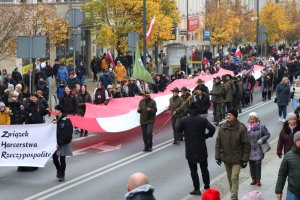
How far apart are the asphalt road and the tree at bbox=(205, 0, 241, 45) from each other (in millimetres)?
39640

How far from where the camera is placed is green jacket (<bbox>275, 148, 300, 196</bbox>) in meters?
11.3

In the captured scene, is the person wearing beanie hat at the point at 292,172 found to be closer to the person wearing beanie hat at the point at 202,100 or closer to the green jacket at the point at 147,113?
the green jacket at the point at 147,113

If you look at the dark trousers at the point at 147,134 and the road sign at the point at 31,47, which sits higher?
the road sign at the point at 31,47

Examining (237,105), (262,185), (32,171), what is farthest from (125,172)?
(237,105)

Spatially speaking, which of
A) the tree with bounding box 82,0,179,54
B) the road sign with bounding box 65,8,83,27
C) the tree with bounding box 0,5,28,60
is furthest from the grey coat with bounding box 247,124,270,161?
the tree with bounding box 82,0,179,54

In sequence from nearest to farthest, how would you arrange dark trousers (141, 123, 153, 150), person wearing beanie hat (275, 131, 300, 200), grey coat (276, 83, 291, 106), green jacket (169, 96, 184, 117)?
person wearing beanie hat (275, 131, 300, 200) < dark trousers (141, 123, 153, 150) < green jacket (169, 96, 184, 117) < grey coat (276, 83, 291, 106)

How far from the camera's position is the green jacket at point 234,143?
14055 millimetres

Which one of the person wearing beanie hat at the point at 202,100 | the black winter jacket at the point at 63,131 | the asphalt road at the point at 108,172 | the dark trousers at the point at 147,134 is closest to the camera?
the asphalt road at the point at 108,172

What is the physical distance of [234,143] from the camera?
1409 cm

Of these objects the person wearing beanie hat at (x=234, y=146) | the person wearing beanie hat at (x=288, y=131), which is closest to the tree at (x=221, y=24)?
the person wearing beanie hat at (x=288, y=131)

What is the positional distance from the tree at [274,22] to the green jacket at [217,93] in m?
52.1

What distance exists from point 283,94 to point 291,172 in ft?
50.7

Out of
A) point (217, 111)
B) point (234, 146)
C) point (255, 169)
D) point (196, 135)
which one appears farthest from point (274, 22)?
point (234, 146)

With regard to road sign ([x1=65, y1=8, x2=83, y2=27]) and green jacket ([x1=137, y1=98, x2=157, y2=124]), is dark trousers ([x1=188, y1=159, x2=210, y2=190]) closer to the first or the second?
green jacket ([x1=137, y1=98, x2=157, y2=124])
